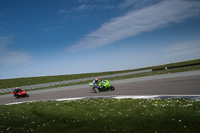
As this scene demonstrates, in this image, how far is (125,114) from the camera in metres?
7.69

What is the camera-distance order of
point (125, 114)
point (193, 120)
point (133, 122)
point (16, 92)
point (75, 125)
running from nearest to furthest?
1. point (193, 120)
2. point (133, 122)
3. point (75, 125)
4. point (125, 114)
5. point (16, 92)

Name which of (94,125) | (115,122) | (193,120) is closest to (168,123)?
(193,120)

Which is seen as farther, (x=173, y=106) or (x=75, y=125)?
(x=173, y=106)

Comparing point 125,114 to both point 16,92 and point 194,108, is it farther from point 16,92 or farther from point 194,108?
point 16,92

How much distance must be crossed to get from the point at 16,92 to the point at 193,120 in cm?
2165

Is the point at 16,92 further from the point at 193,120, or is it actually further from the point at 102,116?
the point at 193,120

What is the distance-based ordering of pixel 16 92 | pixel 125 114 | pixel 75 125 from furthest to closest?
pixel 16 92
pixel 125 114
pixel 75 125

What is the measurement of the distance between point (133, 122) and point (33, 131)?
12.5 ft

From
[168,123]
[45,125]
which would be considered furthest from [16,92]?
[168,123]

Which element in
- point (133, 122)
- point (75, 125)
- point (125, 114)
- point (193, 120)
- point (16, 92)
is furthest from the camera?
point (16, 92)

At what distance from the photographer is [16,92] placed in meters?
22.4

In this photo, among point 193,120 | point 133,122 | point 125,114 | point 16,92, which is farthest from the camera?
point 16,92

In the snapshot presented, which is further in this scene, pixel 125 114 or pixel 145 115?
pixel 125 114

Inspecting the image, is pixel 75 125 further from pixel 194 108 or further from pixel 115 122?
pixel 194 108
